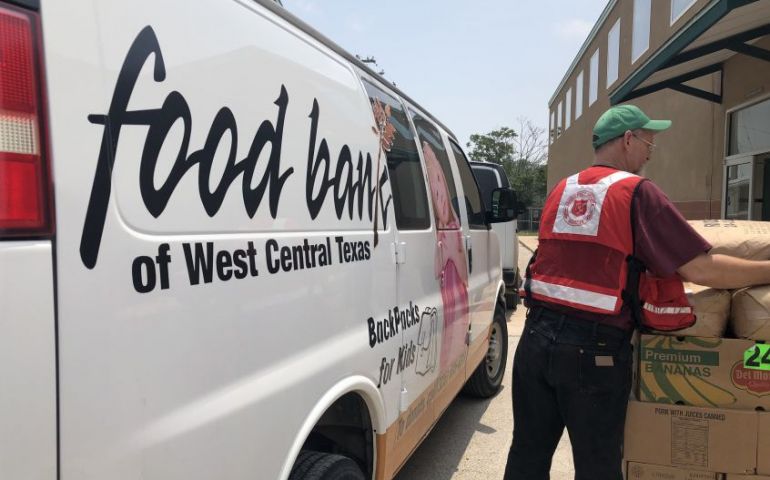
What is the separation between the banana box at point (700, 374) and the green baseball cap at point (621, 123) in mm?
884

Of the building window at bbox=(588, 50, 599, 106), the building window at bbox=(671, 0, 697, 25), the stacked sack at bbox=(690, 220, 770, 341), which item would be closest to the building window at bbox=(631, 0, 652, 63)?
the building window at bbox=(671, 0, 697, 25)

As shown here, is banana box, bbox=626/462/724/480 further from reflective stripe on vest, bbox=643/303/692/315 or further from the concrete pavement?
the concrete pavement

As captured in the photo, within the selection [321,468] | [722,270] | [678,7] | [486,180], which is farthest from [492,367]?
[678,7]

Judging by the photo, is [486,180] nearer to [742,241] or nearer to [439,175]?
[439,175]

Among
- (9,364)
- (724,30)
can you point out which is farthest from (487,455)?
(724,30)

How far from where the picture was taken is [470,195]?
4.34 metres

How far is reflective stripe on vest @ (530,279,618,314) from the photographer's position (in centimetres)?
220

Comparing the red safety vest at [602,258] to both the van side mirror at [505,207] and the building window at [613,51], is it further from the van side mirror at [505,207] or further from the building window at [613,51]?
the building window at [613,51]

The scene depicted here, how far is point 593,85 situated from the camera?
21219 millimetres

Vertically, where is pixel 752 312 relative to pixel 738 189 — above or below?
below

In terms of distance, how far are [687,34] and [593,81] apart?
15499 millimetres

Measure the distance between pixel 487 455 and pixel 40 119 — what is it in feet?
11.8

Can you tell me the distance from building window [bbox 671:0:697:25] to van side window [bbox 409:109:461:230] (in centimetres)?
948

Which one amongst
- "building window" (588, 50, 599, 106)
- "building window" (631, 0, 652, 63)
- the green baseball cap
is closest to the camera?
the green baseball cap
